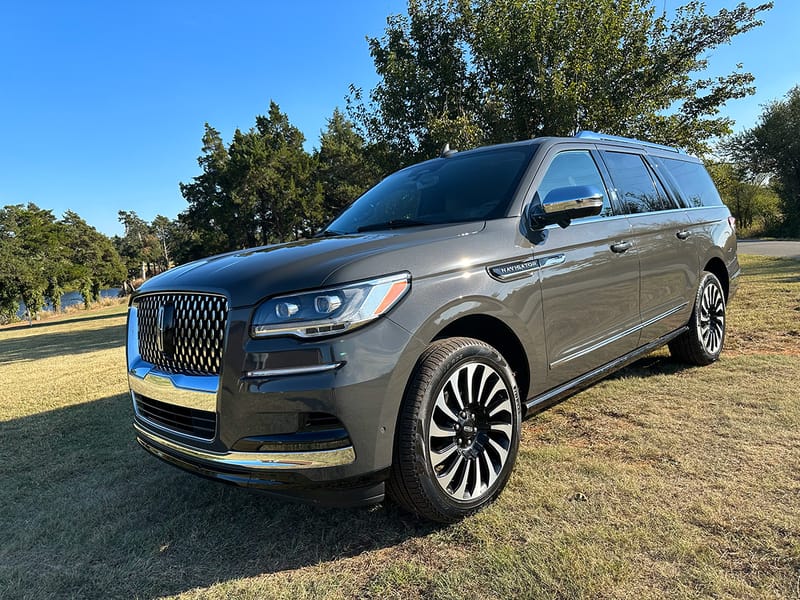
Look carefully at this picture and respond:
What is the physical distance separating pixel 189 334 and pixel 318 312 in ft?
2.22

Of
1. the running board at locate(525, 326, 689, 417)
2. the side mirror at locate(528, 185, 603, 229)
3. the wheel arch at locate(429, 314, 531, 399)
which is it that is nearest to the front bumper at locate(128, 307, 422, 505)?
the wheel arch at locate(429, 314, 531, 399)

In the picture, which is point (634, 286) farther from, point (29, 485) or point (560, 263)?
point (29, 485)

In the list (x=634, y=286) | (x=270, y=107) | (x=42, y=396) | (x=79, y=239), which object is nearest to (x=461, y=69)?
(x=634, y=286)

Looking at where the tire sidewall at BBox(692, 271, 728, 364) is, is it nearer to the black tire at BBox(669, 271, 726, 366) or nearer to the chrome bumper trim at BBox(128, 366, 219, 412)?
the black tire at BBox(669, 271, 726, 366)

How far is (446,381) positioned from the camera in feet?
7.38

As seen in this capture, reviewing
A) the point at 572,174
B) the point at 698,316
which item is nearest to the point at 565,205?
the point at 572,174

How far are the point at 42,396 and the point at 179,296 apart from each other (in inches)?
202

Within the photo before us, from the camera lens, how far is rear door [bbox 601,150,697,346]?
3.64 m

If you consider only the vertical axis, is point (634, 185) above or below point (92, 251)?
below

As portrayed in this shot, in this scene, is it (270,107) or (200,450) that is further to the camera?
(270,107)

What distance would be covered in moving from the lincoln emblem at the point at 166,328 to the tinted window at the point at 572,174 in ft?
6.95

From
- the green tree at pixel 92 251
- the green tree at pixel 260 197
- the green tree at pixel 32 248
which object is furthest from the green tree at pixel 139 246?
the green tree at pixel 260 197

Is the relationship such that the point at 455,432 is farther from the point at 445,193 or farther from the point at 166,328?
the point at 445,193

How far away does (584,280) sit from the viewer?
3.04m
